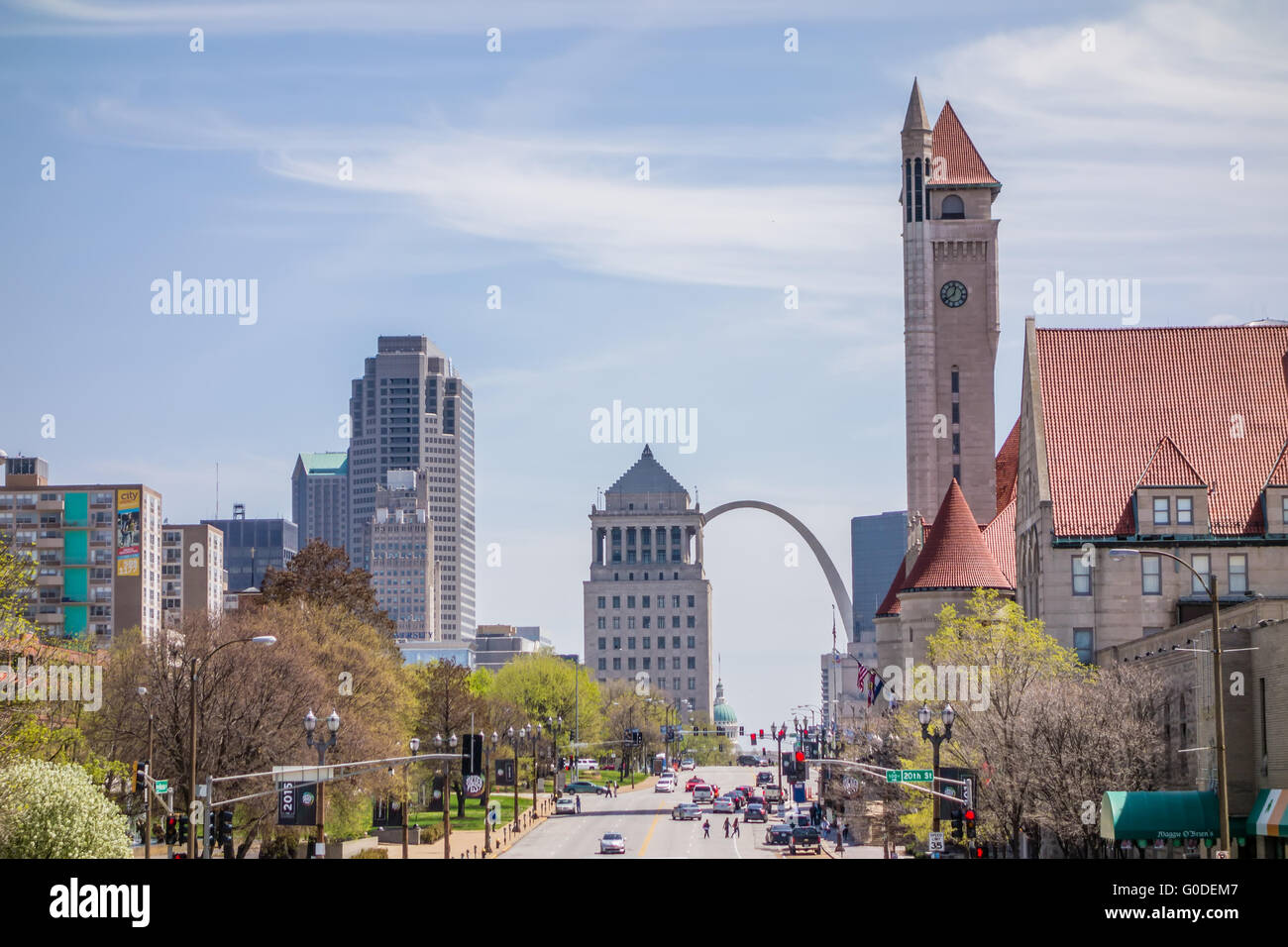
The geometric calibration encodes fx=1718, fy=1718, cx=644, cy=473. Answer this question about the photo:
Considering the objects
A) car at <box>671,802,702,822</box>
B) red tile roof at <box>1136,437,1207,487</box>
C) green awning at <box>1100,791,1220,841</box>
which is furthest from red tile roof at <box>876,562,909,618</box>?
green awning at <box>1100,791,1220,841</box>

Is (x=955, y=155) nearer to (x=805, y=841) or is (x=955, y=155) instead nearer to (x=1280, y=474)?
(x=1280, y=474)

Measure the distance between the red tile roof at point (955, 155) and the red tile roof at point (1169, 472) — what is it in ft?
208

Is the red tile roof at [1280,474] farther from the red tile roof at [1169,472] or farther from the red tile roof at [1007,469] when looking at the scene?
the red tile roof at [1007,469]

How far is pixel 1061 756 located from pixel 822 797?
5784 centimetres

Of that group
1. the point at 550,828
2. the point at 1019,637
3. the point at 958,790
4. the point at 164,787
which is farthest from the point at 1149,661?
the point at 550,828

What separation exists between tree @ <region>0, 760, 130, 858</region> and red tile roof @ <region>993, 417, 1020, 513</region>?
259 ft

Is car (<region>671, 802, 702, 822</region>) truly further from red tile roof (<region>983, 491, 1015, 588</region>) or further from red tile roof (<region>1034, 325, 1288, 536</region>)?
red tile roof (<region>1034, 325, 1288, 536</region>)

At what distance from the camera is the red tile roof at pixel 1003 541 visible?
336 ft

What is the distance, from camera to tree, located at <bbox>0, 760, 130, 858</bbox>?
1845 inches

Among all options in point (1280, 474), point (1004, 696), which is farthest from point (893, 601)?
point (1004, 696)

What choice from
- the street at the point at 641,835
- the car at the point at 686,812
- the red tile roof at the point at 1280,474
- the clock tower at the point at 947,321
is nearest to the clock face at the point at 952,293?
the clock tower at the point at 947,321

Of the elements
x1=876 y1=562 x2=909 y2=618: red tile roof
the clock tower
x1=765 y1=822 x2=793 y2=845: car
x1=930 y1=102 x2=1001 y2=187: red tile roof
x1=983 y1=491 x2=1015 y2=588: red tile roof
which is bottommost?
x1=765 y1=822 x2=793 y2=845: car

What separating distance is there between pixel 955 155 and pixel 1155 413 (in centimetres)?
6542

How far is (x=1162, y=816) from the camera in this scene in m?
52.3
